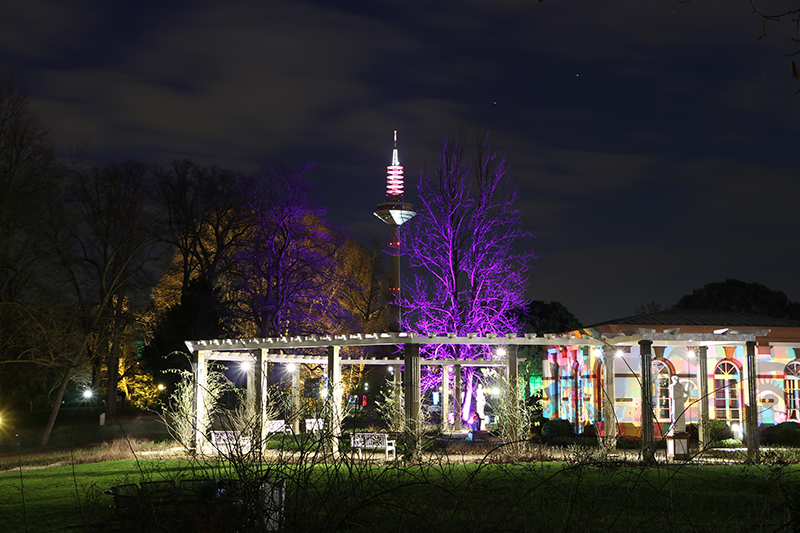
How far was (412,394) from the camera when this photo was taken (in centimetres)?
1474

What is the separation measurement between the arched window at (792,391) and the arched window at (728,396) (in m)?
1.28

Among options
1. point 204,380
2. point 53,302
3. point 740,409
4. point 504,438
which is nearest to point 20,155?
point 53,302

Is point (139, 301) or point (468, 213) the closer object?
point (468, 213)

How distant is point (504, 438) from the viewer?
1494 cm

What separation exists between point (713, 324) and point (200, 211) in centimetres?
2125

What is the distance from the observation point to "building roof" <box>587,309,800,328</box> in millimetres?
20922

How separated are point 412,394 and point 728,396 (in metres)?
11.1

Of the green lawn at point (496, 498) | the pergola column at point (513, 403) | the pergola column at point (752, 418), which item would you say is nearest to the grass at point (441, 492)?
the green lawn at point (496, 498)

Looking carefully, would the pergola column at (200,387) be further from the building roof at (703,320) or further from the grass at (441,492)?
the building roof at (703,320)

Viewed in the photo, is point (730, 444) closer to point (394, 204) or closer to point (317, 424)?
point (317, 424)

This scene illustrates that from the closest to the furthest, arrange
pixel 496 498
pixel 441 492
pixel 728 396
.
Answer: pixel 496 498 < pixel 441 492 < pixel 728 396

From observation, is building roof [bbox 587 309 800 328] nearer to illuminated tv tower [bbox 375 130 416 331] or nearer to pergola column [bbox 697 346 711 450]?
pergola column [bbox 697 346 711 450]

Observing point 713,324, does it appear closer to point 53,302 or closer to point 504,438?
point 504,438

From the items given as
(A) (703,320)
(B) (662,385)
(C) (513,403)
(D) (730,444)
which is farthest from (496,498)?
(A) (703,320)
